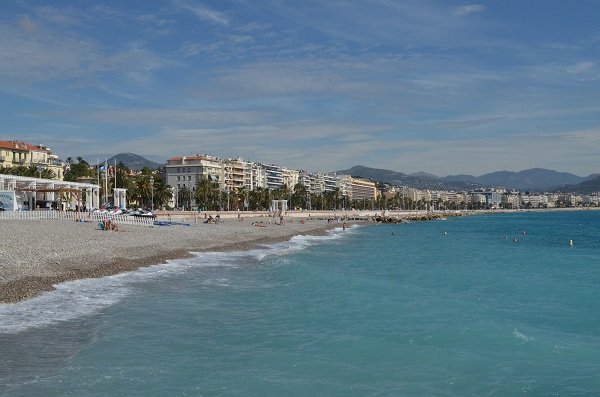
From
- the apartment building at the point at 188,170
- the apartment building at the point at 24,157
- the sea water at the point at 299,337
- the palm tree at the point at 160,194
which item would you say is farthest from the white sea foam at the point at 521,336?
the apartment building at the point at 188,170

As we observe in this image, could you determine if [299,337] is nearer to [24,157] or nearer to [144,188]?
[144,188]

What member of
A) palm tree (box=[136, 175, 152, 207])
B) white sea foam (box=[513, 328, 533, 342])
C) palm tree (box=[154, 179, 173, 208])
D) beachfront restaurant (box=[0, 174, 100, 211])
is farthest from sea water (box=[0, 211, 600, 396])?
palm tree (box=[154, 179, 173, 208])

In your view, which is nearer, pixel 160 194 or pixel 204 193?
pixel 160 194

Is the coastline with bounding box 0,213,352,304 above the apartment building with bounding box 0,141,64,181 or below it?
below

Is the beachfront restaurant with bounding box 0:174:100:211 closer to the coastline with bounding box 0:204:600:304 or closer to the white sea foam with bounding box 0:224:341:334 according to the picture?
the coastline with bounding box 0:204:600:304

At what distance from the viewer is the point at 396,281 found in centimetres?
2472

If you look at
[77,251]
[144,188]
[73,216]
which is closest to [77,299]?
[77,251]

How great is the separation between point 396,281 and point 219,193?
97.2 m

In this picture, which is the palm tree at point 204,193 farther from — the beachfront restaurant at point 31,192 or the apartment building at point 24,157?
the beachfront restaurant at point 31,192

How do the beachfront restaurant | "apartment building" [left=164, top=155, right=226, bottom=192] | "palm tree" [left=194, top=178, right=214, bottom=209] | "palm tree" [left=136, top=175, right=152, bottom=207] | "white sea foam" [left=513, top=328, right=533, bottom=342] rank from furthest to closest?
"apartment building" [left=164, top=155, right=226, bottom=192]
"palm tree" [left=194, top=178, right=214, bottom=209]
"palm tree" [left=136, top=175, right=152, bottom=207]
the beachfront restaurant
"white sea foam" [left=513, top=328, right=533, bottom=342]

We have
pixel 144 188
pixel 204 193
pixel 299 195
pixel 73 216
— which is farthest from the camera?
pixel 299 195

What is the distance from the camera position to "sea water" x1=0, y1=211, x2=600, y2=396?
34.6 ft

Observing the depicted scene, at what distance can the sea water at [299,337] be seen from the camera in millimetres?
10539

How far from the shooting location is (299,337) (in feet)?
45.7
